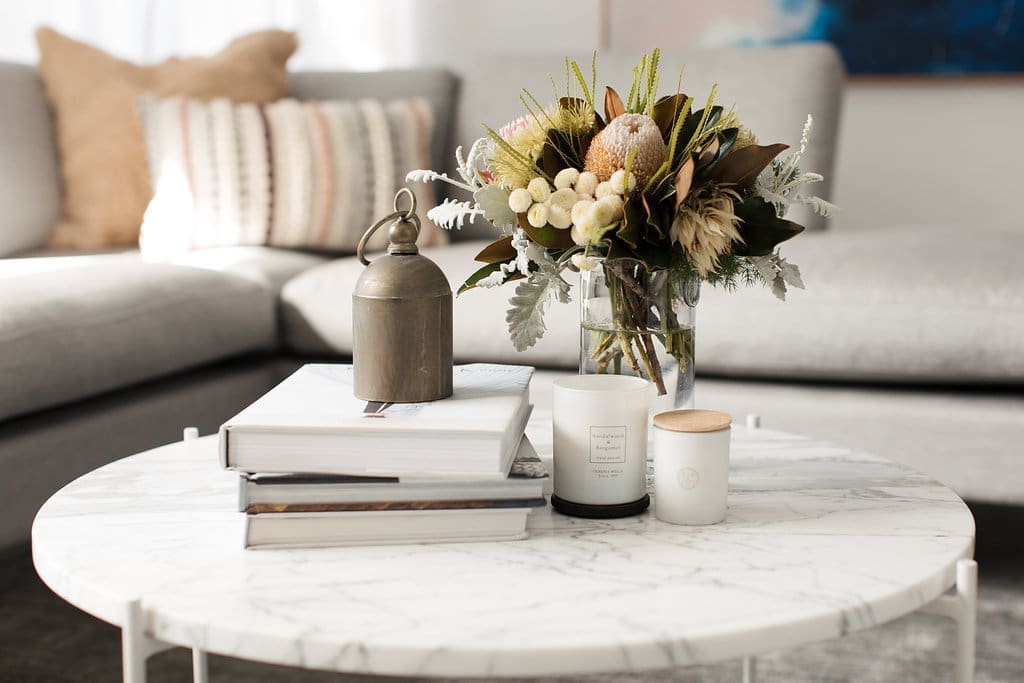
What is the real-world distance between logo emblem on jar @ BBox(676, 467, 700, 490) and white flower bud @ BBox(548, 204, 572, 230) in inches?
9.0

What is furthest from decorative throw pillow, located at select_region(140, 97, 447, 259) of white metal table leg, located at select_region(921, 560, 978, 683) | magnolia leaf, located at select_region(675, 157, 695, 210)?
white metal table leg, located at select_region(921, 560, 978, 683)

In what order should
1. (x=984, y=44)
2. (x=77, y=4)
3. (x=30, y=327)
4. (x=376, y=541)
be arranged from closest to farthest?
(x=376, y=541)
(x=30, y=327)
(x=984, y=44)
(x=77, y=4)

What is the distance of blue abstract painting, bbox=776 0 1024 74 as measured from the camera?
2.75m

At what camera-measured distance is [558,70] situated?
2529 mm

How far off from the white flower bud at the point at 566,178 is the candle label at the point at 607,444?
21 centimetres

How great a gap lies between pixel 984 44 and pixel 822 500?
230 centimetres

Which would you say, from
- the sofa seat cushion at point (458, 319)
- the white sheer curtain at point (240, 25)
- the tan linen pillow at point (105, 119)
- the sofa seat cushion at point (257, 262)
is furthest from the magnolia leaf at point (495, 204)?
the white sheer curtain at point (240, 25)

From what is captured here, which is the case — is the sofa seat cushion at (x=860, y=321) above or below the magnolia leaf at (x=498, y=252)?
below

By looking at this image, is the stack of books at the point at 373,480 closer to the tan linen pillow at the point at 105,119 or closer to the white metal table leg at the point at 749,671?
the white metal table leg at the point at 749,671

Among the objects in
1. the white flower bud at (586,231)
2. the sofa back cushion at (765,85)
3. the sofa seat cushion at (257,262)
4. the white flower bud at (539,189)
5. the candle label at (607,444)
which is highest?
the sofa back cushion at (765,85)

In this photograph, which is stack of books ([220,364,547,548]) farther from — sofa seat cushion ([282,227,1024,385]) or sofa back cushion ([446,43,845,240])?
sofa back cushion ([446,43,845,240])

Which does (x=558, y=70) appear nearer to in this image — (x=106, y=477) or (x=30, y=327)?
(x=30, y=327)

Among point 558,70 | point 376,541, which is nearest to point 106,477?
point 376,541

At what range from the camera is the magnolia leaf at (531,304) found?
95 centimetres
